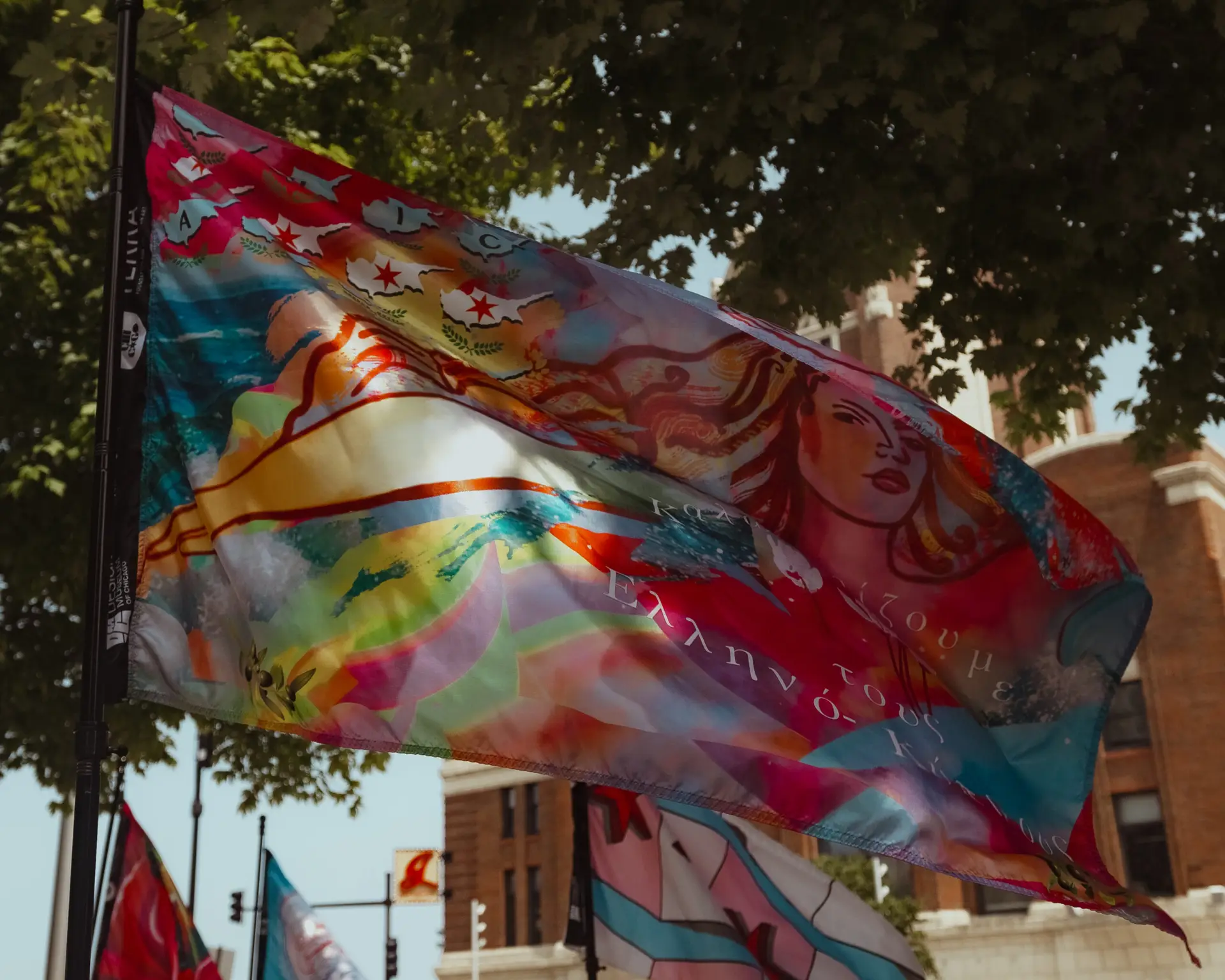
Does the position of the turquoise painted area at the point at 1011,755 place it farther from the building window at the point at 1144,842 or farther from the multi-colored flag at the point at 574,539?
the building window at the point at 1144,842

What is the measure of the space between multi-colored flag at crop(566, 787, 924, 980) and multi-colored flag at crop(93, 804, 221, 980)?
8.42 ft

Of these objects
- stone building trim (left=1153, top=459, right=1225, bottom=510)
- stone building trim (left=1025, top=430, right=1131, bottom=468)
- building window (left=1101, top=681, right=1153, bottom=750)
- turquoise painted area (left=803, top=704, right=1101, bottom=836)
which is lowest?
turquoise painted area (left=803, top=704, right=1101, bottom=836)

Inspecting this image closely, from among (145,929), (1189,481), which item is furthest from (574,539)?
(1189,481)

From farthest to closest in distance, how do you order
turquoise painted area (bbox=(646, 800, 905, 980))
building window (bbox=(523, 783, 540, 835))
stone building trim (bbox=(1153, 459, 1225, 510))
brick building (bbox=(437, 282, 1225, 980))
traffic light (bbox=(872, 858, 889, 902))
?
building window (bbox=(523, 783, 540, 835)) → traffic light (bbox=(872, 858, 889, 902)) → stone building trim (bbox=(1153, 459, 1225, 510)) → brick building (bbox=(437, 282, 1225, 980)) → turquoise painted area (bbox=(646, 800, 905, 980))

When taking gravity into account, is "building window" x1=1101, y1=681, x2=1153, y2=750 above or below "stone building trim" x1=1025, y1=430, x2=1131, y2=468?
below

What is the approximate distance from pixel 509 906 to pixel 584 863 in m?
32.4

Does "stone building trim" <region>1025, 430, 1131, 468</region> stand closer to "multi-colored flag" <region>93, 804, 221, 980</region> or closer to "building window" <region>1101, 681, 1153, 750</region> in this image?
"building window" <region>1101, 681, 1153, 750</region>

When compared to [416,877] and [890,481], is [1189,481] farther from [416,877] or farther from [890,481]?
[890,481]

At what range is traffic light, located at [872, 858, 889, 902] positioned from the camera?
28266mm

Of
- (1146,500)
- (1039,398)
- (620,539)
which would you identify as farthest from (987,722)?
(1146,500)

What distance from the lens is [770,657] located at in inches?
132

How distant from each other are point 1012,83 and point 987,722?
3.92 metres

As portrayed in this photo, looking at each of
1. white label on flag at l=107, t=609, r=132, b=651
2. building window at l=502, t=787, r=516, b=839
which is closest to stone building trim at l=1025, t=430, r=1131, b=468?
building window at l=502, t=787, r=516, b=839

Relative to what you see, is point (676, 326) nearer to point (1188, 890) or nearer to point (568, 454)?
point (568, 454)
